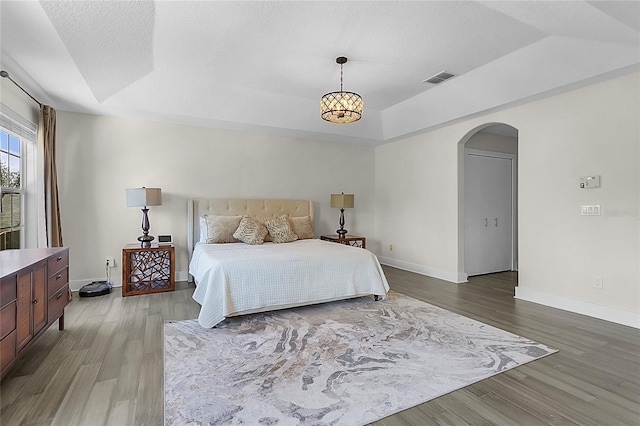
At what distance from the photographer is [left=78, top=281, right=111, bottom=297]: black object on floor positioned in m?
4.21

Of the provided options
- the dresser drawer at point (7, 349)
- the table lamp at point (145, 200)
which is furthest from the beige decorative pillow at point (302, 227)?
the dresser drawer at point (7, 349)

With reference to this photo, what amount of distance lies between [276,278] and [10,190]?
299cm

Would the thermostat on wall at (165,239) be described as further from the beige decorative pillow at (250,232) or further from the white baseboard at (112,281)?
the beige decorative pillow at (250,232)

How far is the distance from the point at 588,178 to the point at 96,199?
19.9 feet

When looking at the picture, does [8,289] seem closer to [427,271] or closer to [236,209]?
[236,209]

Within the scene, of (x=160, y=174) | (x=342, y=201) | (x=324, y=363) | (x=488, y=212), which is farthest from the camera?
Result: (x=342, y=201)

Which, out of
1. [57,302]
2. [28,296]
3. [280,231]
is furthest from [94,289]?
[280,231]

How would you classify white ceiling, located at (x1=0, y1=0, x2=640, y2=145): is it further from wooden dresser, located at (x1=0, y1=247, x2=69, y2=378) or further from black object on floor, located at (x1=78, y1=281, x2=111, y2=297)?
black object on floor, located at (x1=78, y1=281, x2=111, y2=297)

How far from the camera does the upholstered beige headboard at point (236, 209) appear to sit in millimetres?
5113

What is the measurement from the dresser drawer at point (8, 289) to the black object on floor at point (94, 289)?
2.39 meters

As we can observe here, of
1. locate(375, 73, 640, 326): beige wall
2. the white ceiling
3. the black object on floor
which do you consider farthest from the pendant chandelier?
the black object on floor

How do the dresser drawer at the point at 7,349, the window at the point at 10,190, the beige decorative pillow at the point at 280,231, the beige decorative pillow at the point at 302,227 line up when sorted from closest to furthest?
the dresser drawer at the point at 7,349, the window at the point at 10,190, the beige decorative pillow at the point at 280,231, the beige decorative pillow at the point at 302,227

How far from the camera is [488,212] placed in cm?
577

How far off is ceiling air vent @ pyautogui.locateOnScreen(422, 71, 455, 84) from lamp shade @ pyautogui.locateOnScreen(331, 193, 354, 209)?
2.35 meters
